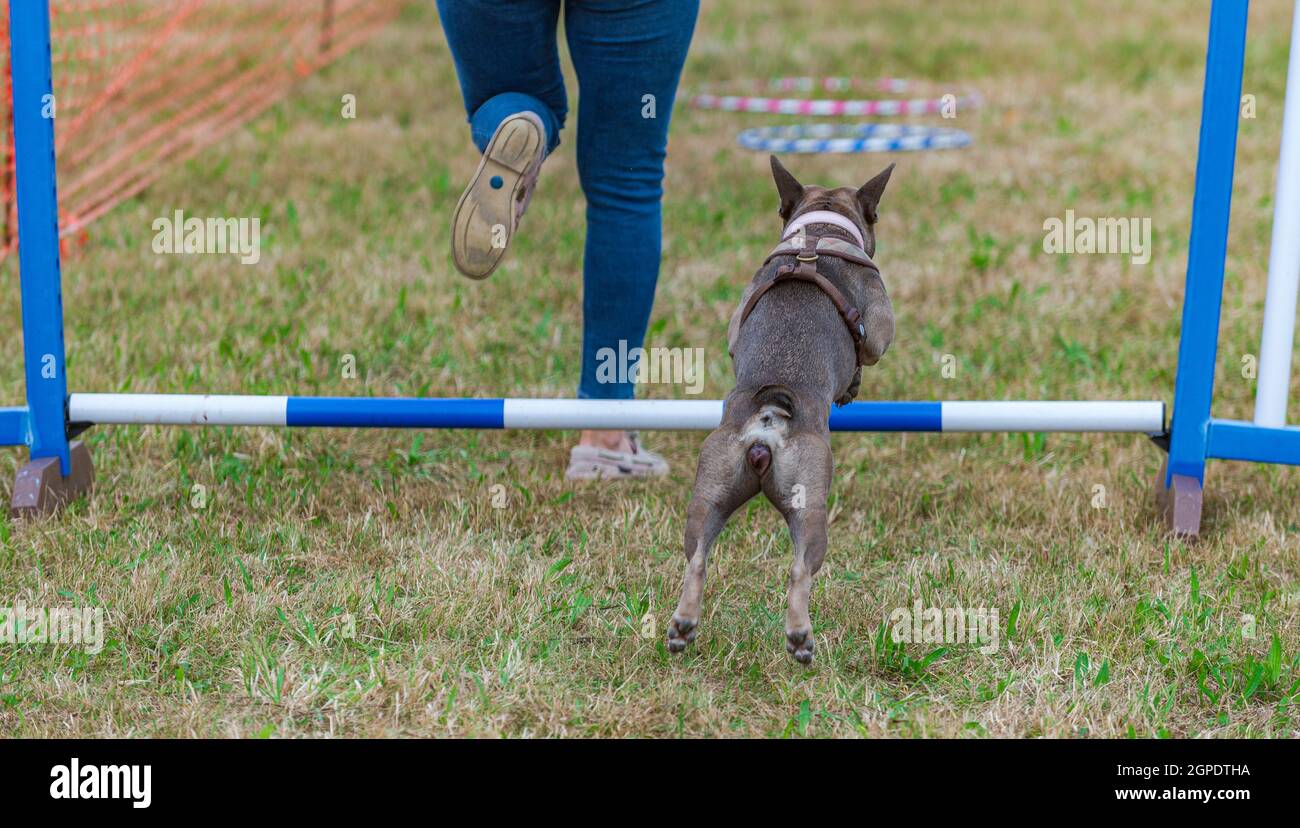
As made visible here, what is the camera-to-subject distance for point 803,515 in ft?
7.07

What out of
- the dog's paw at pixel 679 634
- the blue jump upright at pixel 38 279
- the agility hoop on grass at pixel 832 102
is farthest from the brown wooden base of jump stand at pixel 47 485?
the agility hoop on grass at pixel 832 102

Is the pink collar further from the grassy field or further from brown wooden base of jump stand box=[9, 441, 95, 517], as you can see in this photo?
brown wooden base of jump stand box=[9, 441, 95, 517]

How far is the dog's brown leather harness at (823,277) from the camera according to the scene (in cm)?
235

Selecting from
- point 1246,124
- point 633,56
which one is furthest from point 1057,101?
point 633,56

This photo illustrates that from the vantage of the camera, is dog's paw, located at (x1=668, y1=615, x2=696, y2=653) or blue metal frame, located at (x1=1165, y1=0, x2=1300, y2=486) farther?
blue metal frame, located at (x1=1165, y1=0, x2=1300, y2=486)

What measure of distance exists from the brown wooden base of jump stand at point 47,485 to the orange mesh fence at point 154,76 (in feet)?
5.51

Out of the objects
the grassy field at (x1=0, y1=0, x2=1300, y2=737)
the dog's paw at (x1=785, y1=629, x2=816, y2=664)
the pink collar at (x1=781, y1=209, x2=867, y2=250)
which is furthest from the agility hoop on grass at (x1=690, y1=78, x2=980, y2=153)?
the dog's paw at (x1=785, y1=629, x2=816, y2=664)

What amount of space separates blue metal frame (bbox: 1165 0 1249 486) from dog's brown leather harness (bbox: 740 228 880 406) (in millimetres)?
867

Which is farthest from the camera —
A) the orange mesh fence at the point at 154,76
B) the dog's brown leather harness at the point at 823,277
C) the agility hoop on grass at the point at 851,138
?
the agility hoop on grass at the point at 851,138

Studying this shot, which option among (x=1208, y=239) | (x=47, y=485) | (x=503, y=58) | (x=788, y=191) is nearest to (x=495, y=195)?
(x=503, y=58)

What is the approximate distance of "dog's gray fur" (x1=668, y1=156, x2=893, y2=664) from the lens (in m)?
2.16

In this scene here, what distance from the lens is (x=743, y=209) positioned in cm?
548

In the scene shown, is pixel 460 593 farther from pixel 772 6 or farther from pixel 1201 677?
pixel 772 6

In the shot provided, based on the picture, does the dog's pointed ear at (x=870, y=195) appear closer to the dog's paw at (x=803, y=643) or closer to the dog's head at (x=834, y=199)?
the dog's head at (x=834, y=199)
